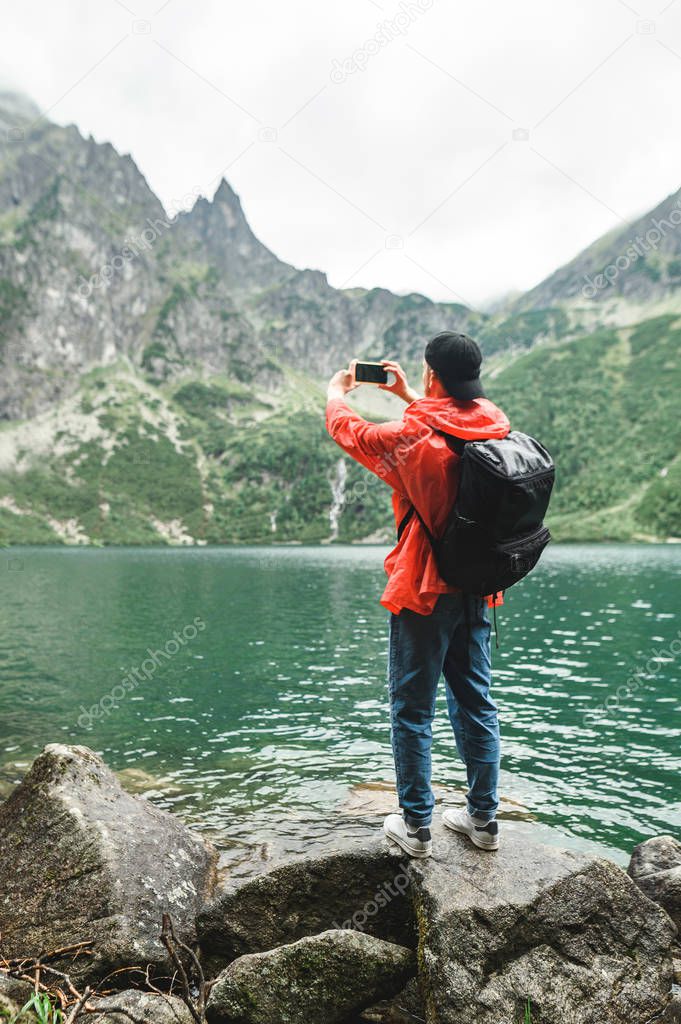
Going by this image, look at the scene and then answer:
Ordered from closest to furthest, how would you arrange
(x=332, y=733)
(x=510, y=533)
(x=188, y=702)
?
(x=510, y=533)
(x=332, y=733)
(x=188, y=702)

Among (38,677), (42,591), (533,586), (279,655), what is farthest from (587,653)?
(42,591)

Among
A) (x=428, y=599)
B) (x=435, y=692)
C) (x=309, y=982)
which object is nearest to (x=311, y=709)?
(x=309, y=982)

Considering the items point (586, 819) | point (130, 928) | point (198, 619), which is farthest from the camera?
point (198, 619)

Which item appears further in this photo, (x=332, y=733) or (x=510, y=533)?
(x=332, y=733)

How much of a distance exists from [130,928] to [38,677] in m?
21.2

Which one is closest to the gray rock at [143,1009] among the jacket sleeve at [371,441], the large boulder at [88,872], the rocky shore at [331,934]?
the rocky shore at [331,934]

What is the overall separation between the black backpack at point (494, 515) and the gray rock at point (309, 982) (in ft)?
9.66

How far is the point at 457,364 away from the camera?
5.09 m

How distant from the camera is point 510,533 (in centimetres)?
474

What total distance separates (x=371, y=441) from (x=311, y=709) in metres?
15.8

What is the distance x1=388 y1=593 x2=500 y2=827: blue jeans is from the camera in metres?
5.00

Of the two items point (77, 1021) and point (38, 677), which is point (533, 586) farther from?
point (77, 1021)

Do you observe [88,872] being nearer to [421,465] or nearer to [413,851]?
[413,851]

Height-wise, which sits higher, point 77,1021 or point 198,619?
point 77,1021
